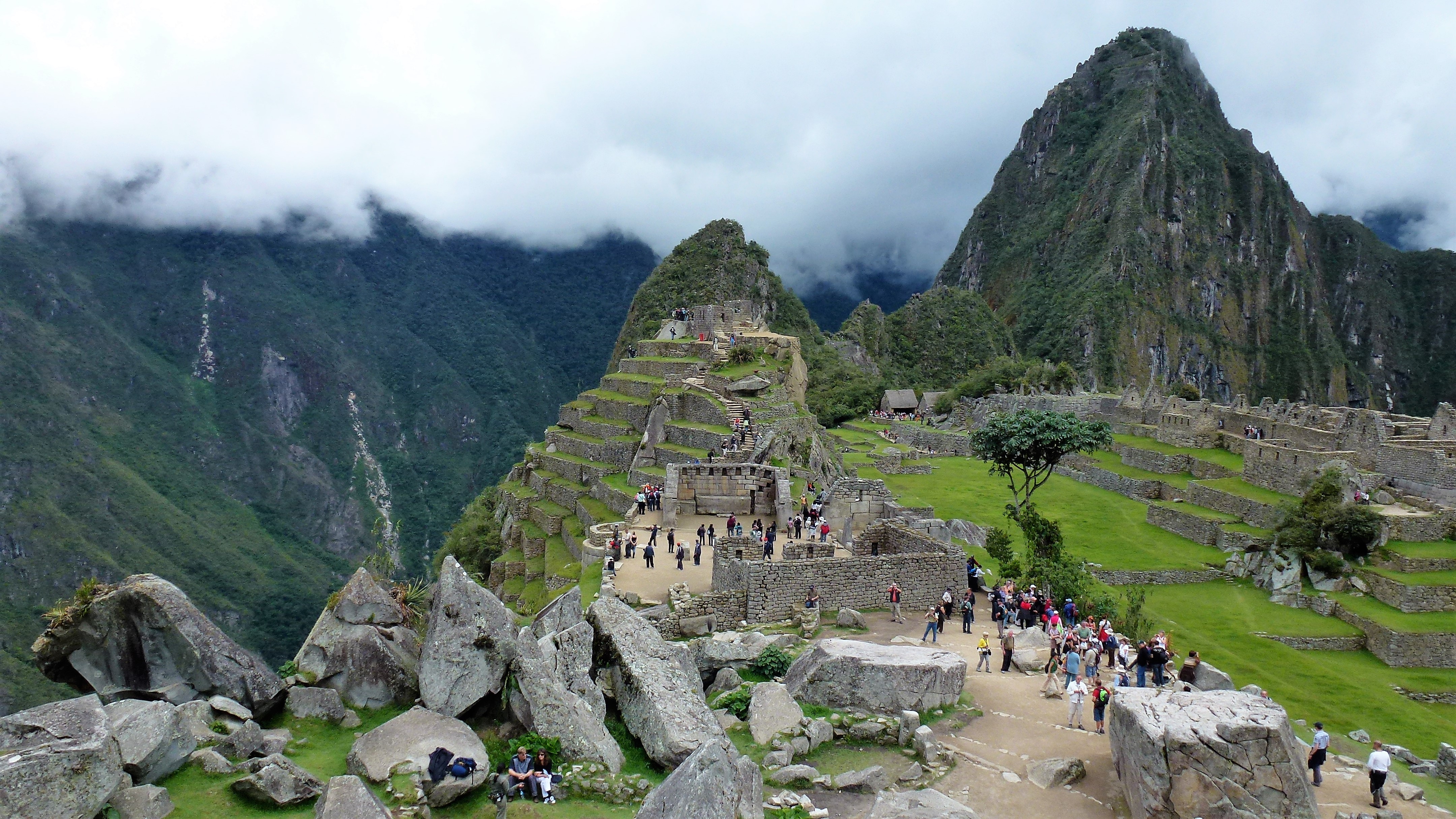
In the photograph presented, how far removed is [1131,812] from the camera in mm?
9234

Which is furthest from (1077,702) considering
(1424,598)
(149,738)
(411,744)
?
(1424,598)

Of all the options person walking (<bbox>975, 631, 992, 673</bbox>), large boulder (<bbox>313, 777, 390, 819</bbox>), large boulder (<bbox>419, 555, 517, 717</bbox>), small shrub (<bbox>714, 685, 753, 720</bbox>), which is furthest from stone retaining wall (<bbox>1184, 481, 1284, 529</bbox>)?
large boulder (<bbox>313, 777, 390, 819</bbox>)

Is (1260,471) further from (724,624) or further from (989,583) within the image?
(724,624)

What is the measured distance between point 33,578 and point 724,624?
5416 cm

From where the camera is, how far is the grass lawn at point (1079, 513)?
34281mm

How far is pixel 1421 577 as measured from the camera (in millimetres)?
28812

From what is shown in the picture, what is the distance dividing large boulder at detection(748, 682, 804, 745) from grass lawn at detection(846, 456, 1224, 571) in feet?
74.4

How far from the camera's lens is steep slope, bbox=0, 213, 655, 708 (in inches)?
2165

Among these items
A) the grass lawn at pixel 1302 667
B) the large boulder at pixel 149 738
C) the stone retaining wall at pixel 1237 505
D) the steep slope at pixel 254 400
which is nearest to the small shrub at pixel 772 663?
the large boulder at pixel 149 738

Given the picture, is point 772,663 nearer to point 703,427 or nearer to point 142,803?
point 142,803

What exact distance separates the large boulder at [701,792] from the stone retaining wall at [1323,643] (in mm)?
25181

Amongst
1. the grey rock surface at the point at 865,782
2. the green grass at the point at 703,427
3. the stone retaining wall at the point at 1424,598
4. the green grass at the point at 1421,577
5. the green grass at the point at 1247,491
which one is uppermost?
the green grass at the point at 703,427

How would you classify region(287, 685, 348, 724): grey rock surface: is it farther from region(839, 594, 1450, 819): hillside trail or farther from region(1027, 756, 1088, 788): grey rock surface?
region(1027, 756, 1088, 788): grey rock surface

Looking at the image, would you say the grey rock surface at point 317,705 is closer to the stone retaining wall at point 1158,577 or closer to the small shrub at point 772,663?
the small shrub at point 772,663
